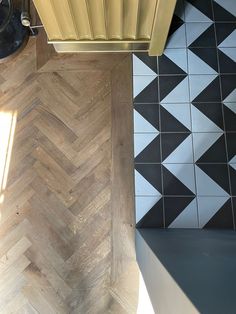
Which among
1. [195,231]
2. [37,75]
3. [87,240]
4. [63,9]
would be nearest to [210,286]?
[195,231]

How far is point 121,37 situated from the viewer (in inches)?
54.3

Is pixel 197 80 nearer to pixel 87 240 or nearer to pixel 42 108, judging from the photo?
pixel 42 108

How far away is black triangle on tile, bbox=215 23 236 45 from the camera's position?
154 cm

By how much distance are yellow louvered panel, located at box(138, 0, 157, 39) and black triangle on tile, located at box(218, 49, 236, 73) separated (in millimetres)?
360

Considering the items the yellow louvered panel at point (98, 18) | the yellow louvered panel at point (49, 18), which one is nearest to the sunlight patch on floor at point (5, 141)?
the yellow louvered panel at point (49, 18)

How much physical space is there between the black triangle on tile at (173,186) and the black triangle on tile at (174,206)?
24 mm

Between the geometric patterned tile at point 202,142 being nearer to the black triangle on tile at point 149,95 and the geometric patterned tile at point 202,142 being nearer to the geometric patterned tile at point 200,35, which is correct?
the black triangle on tile at point 149,95

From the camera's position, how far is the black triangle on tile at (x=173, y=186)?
1.38 meters

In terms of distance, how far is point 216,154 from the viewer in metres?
1.41

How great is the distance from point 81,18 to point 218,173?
0.81 meters

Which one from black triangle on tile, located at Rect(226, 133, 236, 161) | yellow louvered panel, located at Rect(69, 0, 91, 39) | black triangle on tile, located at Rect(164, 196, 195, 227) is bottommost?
black triangle on tile, located at Rect(164, 196, 195, 227)

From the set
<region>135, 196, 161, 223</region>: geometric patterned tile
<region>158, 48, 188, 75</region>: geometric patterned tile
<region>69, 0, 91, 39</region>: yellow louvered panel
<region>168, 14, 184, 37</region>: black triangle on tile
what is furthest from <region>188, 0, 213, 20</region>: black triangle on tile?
<region>135, 196, 161, 223</region>: geometric patterned tile

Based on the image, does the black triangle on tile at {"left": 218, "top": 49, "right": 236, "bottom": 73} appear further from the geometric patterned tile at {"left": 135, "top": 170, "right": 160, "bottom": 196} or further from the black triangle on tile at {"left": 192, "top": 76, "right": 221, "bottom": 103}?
the geometric patterned tile at {"left": 135, "top": 170, "right": 160, "bottom": 196}

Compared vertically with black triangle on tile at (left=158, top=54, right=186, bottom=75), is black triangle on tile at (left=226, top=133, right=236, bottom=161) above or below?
below
